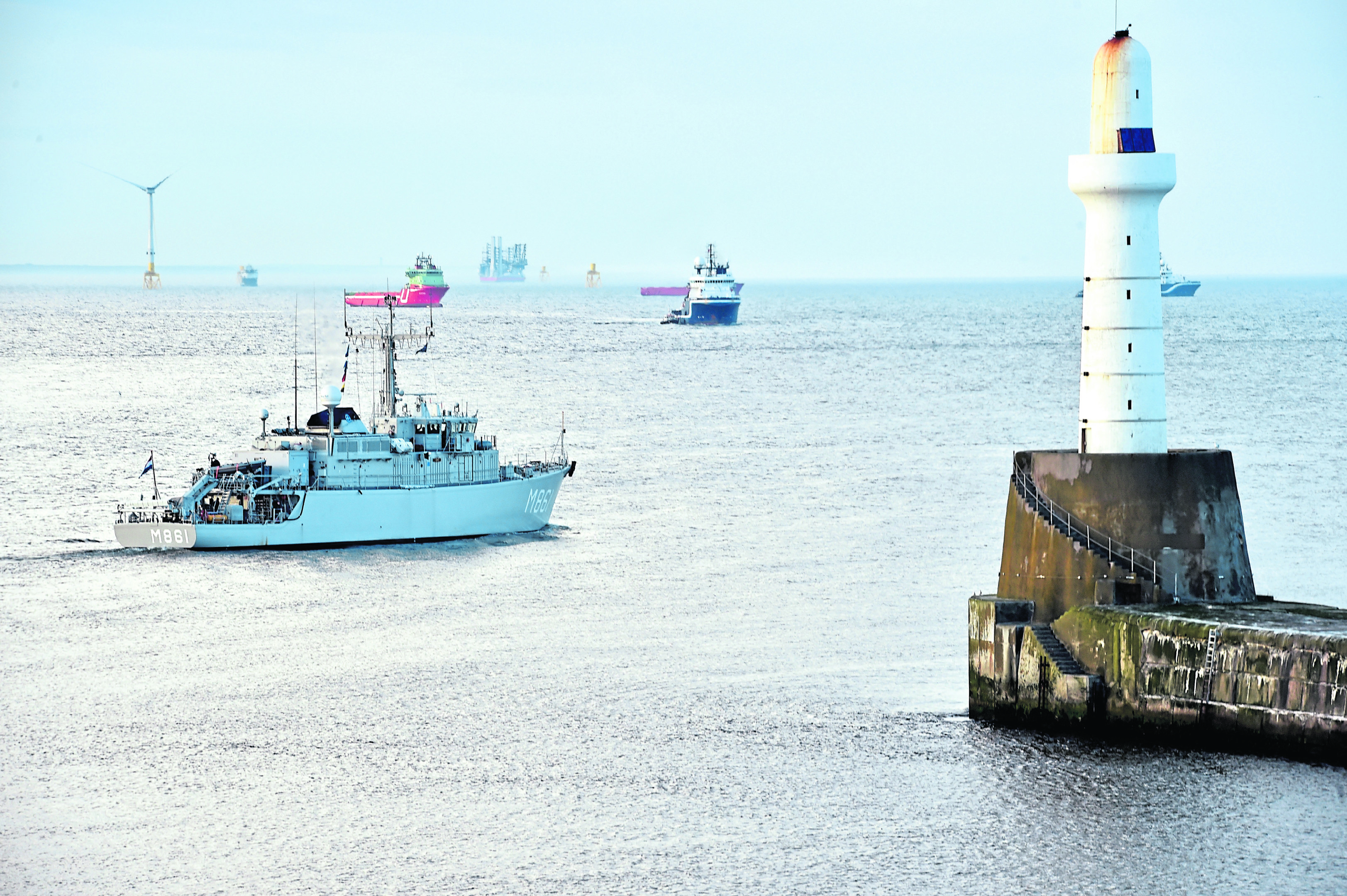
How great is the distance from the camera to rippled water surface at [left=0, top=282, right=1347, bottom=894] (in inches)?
1150

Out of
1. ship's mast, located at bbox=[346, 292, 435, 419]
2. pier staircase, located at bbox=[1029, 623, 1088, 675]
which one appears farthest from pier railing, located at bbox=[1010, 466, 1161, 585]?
ship's mast, located at bbox=[346, 292, 435, 419]

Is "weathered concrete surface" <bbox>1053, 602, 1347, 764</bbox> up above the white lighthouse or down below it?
below

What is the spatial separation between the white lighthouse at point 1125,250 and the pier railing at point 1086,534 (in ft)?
4.03

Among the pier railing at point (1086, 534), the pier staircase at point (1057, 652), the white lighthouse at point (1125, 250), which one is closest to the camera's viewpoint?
the pier staircase at point (1057, 652)

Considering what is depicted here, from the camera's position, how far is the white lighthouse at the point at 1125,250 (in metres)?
35.1

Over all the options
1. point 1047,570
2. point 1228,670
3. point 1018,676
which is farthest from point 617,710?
point 1228,670

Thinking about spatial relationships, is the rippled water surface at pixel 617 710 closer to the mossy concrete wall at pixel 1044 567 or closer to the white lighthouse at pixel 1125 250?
the mossy concrete wall at pixel 1044 567

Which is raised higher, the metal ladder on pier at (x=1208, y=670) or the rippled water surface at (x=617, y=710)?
the metal ladder on pier at (x=1208, y=670)

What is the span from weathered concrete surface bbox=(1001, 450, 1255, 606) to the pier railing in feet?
0.37

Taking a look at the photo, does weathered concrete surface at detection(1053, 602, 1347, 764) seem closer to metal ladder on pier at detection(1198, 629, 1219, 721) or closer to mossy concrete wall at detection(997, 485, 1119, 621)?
metal ladder on pier at detection(1198, 629, 1219, 721)

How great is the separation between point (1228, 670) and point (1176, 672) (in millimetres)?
1002

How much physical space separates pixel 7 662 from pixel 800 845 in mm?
21551

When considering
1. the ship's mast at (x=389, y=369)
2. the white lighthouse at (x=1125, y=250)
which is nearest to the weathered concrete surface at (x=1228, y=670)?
the white lighthouse at (x=1125, y=250)

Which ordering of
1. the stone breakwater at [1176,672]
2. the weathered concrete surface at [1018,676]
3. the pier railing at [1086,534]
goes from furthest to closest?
the pier railing at [1086,534]
the weathered concrete surface at [1018,676]
the stone breakwater at [1176,672]
